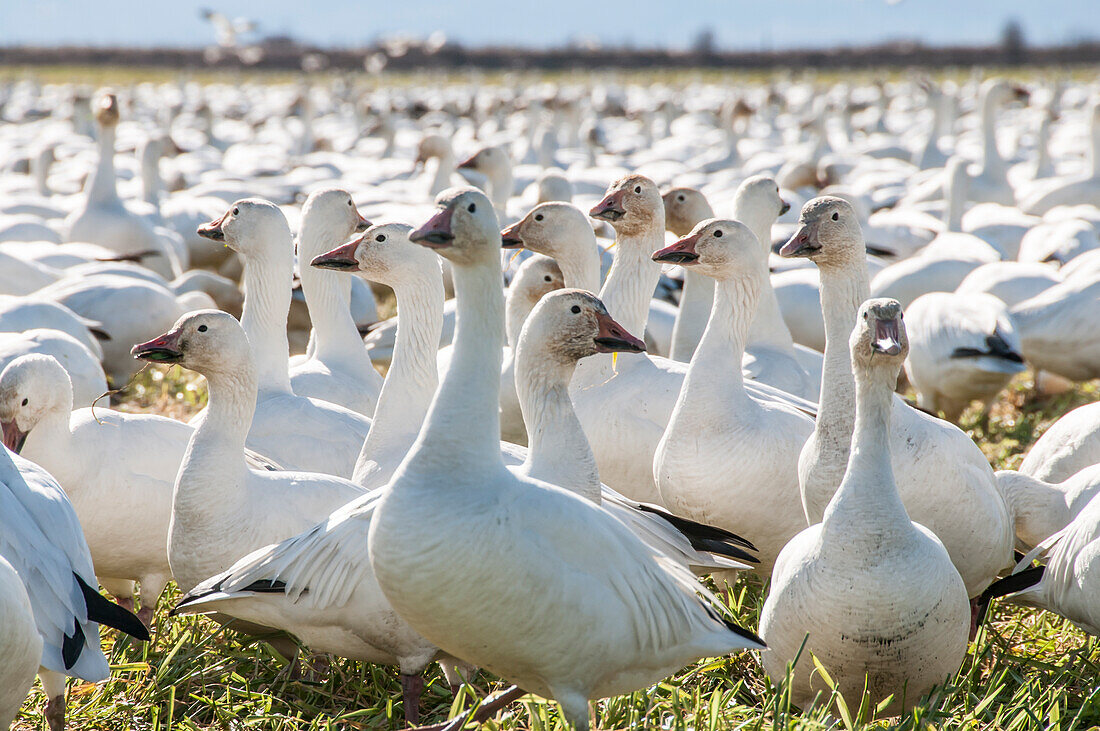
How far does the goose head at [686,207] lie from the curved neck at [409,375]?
5.86ft

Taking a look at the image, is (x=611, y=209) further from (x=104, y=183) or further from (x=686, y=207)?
(x=104, y=183)

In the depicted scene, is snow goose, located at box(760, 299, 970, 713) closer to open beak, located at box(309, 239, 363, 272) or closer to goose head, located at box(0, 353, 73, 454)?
open beak, located at box(309, 239, 363, 272)

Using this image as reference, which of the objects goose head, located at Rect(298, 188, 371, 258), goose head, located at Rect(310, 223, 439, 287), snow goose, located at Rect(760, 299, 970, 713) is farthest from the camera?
goose head, located at Rect(298, 188, 371, 258)

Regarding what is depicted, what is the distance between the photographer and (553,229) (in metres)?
4.84

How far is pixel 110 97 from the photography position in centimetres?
Answer: 978

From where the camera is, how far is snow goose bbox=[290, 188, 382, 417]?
5.12m

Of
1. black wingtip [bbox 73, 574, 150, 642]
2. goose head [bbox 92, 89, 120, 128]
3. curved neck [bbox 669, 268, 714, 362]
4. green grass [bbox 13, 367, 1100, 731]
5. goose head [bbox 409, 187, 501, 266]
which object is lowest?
green grass [bbox 13, 367, 1100, 731]

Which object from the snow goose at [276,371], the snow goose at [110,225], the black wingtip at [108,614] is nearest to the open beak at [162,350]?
the snow goose at [276,371]

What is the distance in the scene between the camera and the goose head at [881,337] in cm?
312

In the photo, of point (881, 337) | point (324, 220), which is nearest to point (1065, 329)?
point (881, 337)

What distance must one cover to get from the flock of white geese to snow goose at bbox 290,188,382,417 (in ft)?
0.05

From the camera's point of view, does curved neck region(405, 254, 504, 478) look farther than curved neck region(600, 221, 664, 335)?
No

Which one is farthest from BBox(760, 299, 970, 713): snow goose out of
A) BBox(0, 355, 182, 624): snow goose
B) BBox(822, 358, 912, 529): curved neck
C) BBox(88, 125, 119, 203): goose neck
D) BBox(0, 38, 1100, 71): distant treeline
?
BBox(0, 38, 1100, 71): distant treeline

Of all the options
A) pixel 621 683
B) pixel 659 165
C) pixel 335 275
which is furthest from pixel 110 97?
pixel 621 683
